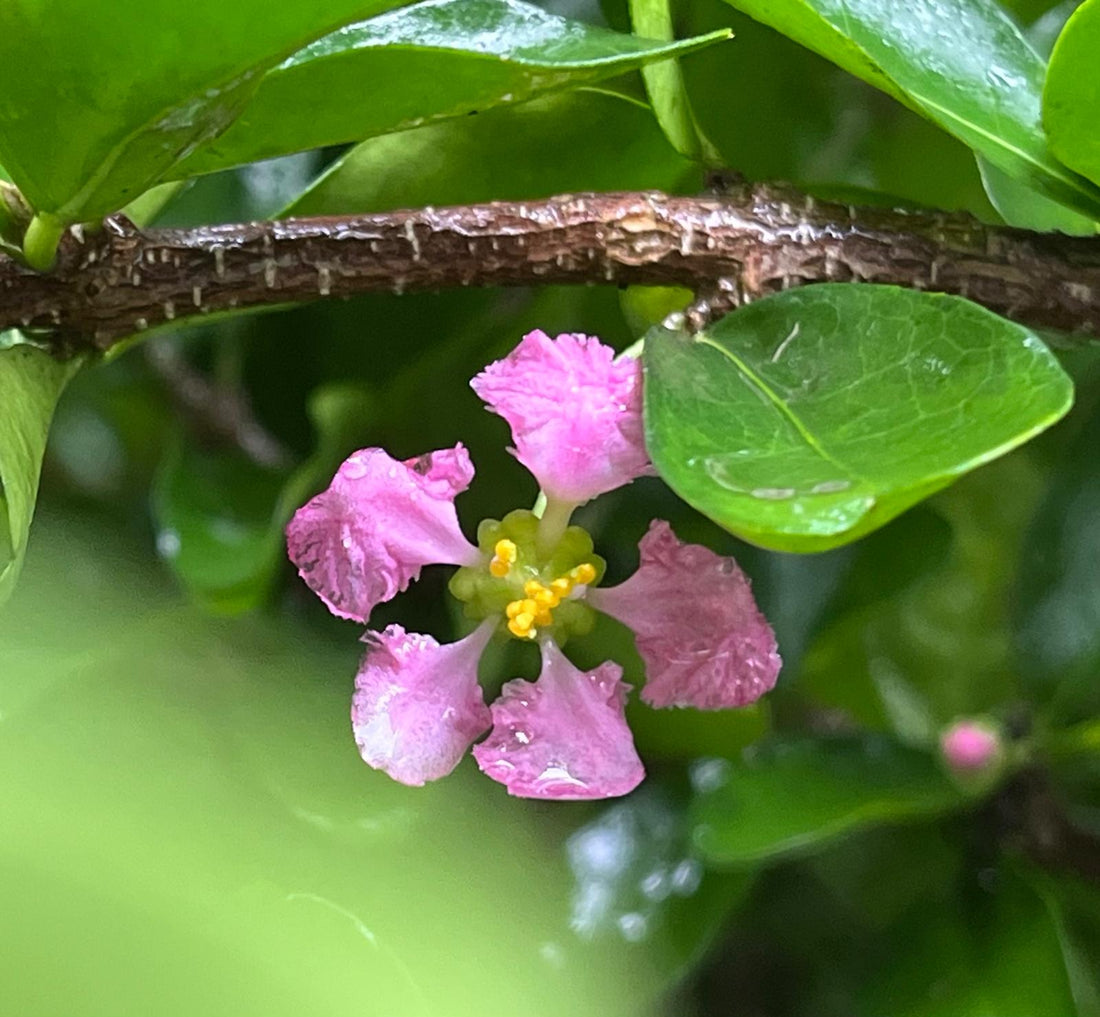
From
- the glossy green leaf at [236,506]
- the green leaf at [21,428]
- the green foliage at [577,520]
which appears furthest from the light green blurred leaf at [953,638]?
the green leaf at [21,428]

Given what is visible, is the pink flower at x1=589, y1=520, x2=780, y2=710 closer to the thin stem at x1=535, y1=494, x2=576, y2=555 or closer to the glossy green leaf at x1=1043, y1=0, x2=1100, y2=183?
the thin stem at x1=535, y1=494, x2=576, y2=555

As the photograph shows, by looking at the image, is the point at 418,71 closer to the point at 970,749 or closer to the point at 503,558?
the point at 503,558

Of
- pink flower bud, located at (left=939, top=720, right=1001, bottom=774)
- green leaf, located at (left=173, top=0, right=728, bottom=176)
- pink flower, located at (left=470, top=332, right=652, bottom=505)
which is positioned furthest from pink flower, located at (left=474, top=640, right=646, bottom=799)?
pink flower bud, located at (left=939, top=720, right=1001, bottom=774)

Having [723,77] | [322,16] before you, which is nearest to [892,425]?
[322,16]

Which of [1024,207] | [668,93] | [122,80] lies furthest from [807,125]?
[122,80]

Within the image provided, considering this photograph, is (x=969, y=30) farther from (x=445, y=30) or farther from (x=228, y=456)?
(x=228, y=456)

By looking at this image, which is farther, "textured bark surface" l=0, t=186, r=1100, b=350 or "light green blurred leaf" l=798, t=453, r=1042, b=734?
"light green blurred leaf" l=798, t=453, r=1042, b=734
